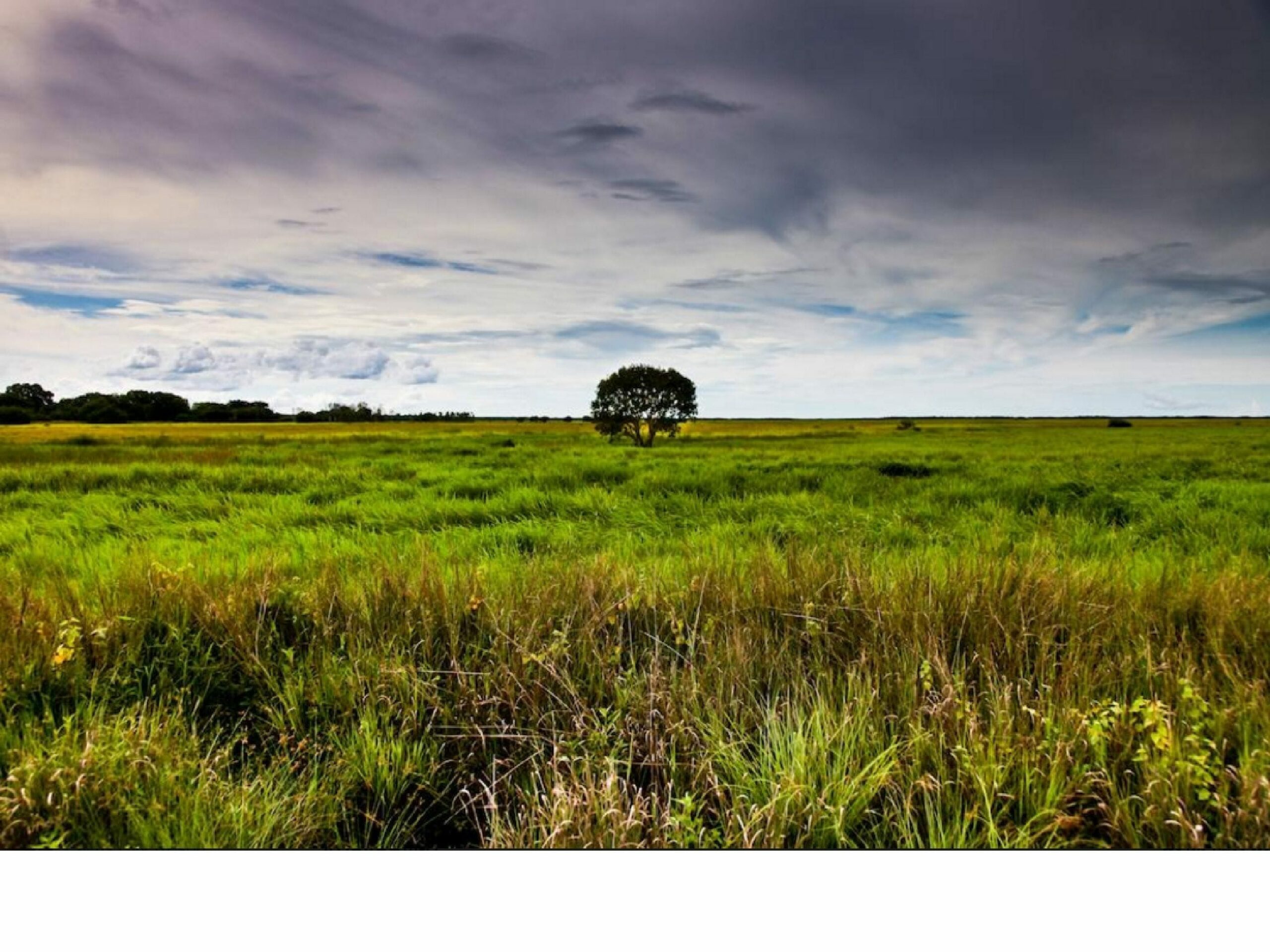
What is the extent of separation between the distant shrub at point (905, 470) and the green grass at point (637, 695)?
7.13 metres

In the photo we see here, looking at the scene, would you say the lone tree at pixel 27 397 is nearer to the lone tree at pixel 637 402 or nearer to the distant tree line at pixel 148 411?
the distant tree line at pixel 148 411

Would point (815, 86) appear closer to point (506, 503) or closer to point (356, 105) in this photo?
point (356, 105)

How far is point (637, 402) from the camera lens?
128ft

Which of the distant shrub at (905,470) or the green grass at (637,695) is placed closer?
the green grass at (637,695)

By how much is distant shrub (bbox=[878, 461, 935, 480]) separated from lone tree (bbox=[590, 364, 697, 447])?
2512cm

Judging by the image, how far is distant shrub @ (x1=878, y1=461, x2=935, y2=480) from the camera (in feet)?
41.9

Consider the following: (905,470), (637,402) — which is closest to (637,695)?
(905,470)

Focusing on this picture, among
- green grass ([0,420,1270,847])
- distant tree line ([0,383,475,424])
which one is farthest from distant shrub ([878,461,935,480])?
distant tree line ([0,383,475,424])

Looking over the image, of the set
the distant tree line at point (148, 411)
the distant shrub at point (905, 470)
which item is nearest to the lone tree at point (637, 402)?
the distant shrub at point (905, 470)

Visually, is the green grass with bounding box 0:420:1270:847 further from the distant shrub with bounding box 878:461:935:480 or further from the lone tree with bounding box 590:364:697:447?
the lone tree with bounding box 590:364:697:447

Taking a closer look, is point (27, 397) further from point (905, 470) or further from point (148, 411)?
point (905, 470)

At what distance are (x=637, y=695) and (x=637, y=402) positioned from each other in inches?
1454

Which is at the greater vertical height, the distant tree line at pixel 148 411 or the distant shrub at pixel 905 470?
the distant tree line at pixel 148 411

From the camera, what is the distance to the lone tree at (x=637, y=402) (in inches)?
1538
